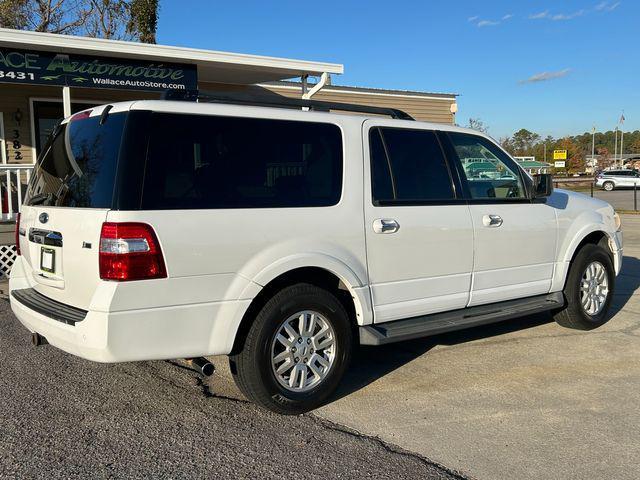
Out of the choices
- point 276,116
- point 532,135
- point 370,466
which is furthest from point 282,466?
point 532,135

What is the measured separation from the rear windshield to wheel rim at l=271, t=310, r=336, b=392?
54.4 inches

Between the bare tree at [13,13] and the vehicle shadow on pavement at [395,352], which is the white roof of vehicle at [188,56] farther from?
the bare tree at [13,13]

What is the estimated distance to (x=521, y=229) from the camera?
5215 mm

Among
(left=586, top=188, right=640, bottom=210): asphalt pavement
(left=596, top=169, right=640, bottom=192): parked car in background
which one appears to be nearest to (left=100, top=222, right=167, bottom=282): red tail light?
(left=586, top=188, right=640, bottom=210): asphalt pavement

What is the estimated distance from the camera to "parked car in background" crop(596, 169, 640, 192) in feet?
144

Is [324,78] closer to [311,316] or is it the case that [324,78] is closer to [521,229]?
[521,229]

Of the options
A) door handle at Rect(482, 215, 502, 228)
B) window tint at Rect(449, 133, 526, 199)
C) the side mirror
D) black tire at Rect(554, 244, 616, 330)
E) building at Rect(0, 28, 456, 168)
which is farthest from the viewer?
building at Rect(0, 28, 456, 168)

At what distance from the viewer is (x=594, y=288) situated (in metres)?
6.07

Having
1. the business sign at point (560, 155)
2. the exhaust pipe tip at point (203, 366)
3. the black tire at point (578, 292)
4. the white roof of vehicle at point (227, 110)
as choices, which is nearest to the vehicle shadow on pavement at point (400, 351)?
the black tire at point (578, 292)

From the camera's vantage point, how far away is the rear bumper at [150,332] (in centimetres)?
332

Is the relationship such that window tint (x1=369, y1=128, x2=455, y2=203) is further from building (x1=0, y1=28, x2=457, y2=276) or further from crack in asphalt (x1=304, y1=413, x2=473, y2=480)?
building (x1=0, y1=28, x2=457, y2=276)

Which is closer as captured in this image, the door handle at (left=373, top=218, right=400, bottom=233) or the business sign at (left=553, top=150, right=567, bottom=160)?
the door handle at (left=373, top=218, right=400, bottom=233)

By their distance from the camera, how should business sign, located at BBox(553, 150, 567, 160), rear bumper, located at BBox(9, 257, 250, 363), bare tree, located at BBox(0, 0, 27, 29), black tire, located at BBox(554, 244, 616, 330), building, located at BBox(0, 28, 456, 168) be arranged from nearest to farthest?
rear bumper, located at BBox(9, 257, 250, 363), black tire, located at BBox(554, 244, 616, 330), building, located at BBox(0, 28, 456, 168), bare tree, located at BBox(0, 0, 27, 29), business sign, located at BBox(553, 150, 567, 160)

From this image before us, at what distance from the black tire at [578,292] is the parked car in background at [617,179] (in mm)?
42164
